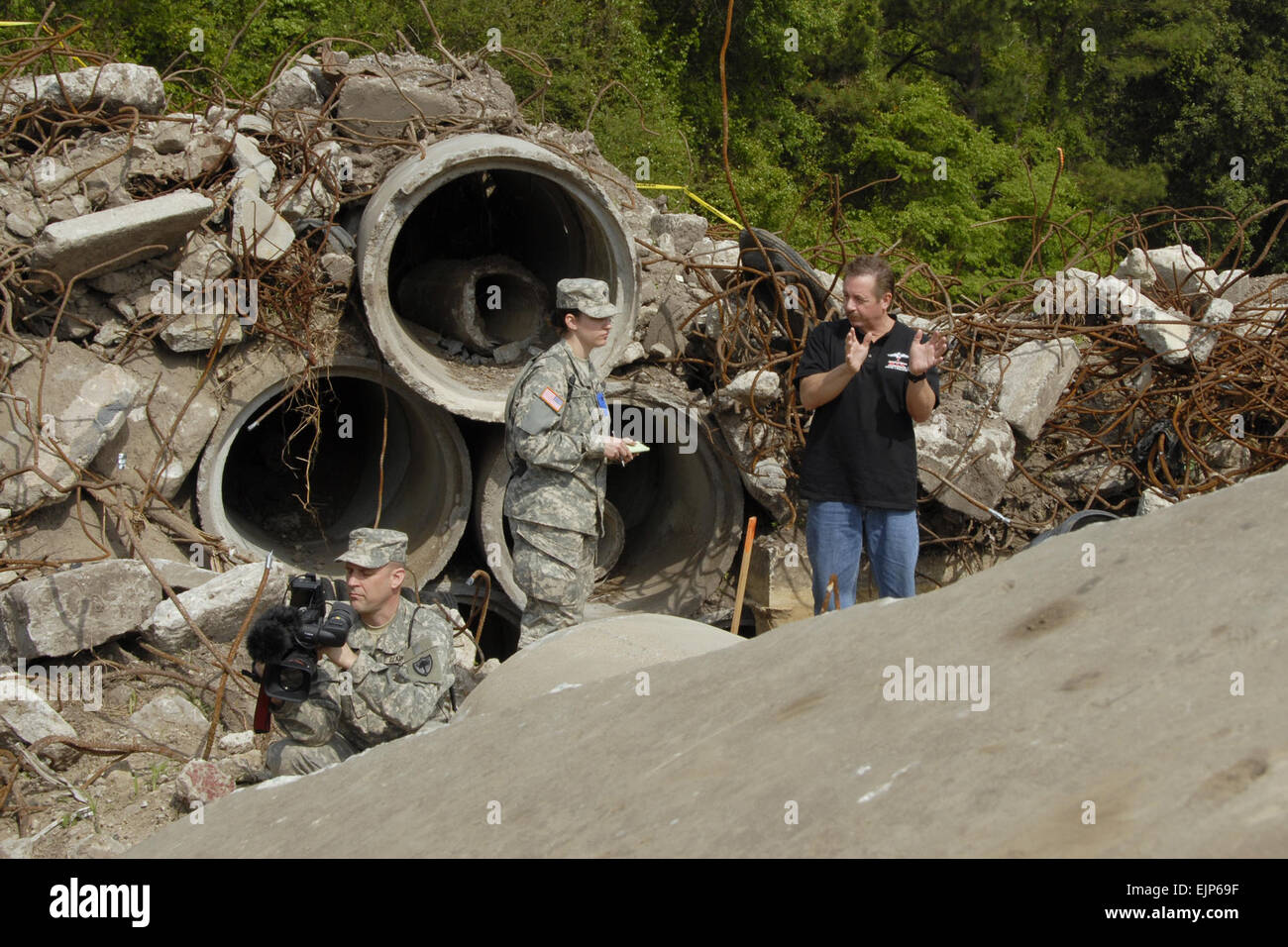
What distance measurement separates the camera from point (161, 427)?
5516 mm

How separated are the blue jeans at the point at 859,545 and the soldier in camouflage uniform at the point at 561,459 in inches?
29.9

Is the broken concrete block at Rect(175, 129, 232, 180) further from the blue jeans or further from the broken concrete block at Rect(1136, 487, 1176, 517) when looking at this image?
the broken concrete block at Rect(1136, 487, 1176, 517)

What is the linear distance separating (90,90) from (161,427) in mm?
1803

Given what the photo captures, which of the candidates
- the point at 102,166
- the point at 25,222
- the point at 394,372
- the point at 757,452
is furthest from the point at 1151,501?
the point at 25,222

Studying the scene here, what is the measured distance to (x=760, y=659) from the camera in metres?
2.49

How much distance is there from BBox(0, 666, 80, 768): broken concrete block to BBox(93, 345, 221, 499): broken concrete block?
1212 millimetres

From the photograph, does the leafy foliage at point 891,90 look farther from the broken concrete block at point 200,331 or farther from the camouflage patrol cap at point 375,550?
the camouflage patrol cap at point 375,550

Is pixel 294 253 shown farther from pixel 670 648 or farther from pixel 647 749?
pixel 647 749

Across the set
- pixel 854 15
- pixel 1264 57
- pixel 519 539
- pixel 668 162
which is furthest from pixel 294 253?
pixel 1264 57

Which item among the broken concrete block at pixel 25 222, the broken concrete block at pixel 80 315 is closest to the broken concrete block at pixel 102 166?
the broken concrete block at pixel 25 222

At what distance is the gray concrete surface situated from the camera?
165cm

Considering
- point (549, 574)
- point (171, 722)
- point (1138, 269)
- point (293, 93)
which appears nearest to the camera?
point (549, 574)

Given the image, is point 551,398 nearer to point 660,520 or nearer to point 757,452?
point 757,452

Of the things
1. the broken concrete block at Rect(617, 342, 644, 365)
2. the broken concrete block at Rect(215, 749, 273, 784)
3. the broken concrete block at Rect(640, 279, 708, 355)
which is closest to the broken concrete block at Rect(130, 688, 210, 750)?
the broken concrete block at Rect(215, 749, 273, 784)
